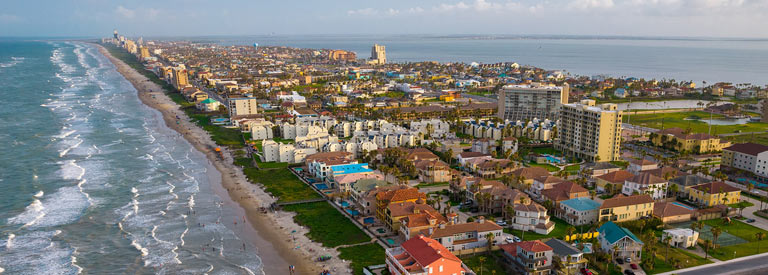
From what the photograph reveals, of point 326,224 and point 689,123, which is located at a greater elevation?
point 689,123

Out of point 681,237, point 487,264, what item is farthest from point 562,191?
point 487,264

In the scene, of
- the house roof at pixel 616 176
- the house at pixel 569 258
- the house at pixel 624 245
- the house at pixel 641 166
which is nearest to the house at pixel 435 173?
the house roof at pixel 616 176

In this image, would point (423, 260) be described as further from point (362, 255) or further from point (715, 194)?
point (715, 194)

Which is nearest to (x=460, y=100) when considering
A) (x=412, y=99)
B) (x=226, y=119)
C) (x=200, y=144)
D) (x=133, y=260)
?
(x=412, y=99)

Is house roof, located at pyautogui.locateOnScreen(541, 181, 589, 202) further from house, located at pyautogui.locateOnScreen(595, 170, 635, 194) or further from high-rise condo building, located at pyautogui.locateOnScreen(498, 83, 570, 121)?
high-rise condo building, located at pyautogui.locateOnScreen(498, 83, 570, 121)

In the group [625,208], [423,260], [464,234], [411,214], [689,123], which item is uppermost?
[423,260]

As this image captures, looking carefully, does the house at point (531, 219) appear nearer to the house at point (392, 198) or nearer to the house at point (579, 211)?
the house at point (579, 211)

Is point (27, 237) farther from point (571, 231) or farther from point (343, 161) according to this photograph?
point (571, 231)

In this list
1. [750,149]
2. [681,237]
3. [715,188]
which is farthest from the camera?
[750,149]
